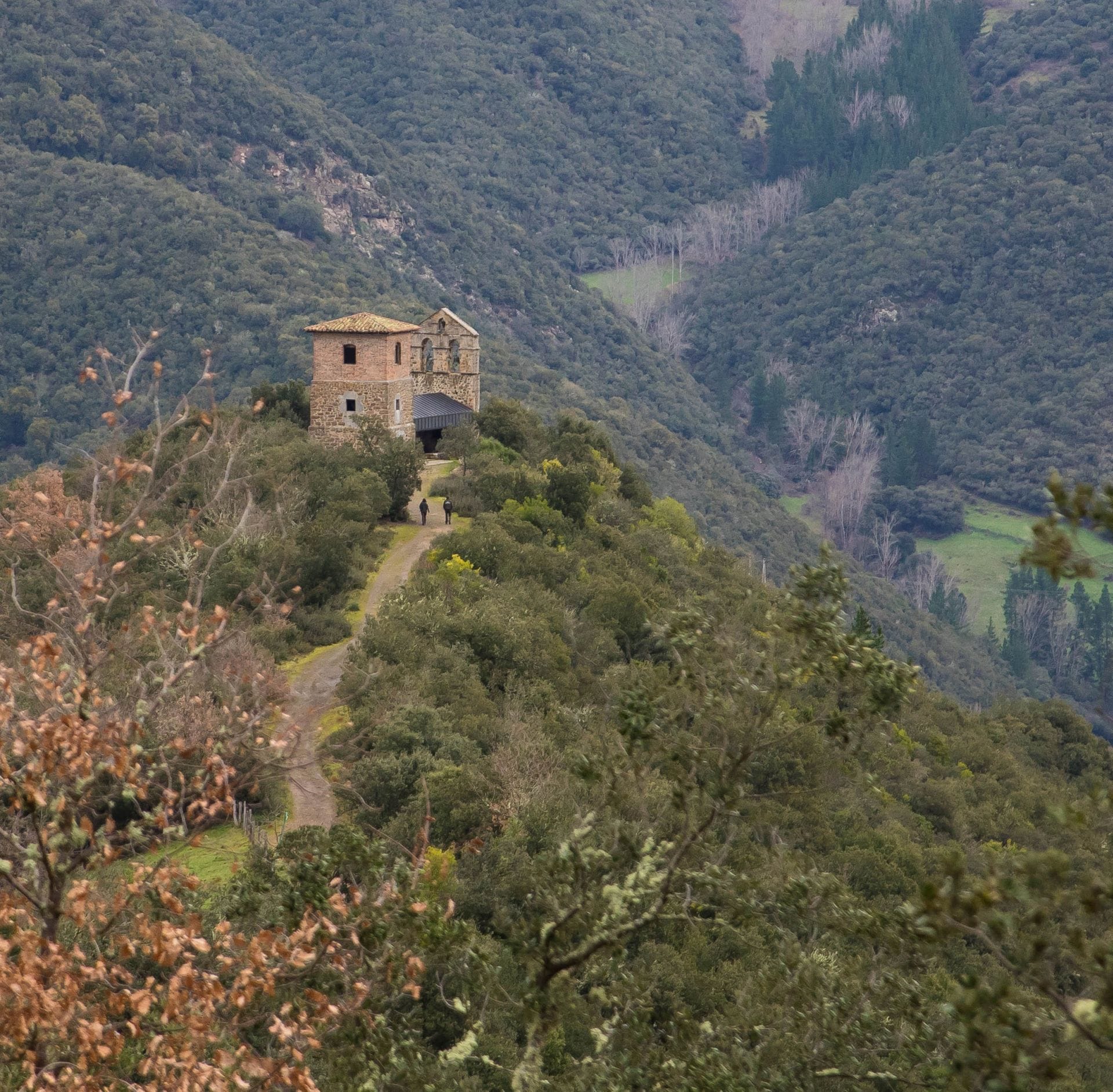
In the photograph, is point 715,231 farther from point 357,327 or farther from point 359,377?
point 357,327

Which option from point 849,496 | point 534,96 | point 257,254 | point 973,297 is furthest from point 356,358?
point 534,96

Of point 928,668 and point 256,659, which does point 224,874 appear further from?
point 928,668

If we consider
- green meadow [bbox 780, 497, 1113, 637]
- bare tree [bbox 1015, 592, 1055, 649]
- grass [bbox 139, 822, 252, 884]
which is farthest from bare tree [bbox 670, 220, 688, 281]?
grass [bbox 139, 822, 252, 884]

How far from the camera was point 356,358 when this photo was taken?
1411 inches

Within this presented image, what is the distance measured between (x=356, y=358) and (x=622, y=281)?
117 meters

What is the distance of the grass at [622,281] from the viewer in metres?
146

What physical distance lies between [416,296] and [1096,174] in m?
70.7

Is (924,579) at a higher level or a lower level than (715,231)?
lower

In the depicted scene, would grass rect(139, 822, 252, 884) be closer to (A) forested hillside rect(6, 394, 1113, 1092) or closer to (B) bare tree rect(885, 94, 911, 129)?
(A) forested hillside rect(6, 394, 1113, 1092)

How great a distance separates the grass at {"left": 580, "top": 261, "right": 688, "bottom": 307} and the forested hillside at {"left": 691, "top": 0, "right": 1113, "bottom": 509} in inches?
194

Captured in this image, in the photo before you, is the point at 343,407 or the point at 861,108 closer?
the point at 343,407

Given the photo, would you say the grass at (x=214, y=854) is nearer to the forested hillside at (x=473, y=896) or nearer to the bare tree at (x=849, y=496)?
the forested hillside at (x=473, y=896)

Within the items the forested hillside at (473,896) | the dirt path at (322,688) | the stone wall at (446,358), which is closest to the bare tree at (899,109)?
the stone wall at (446,358)

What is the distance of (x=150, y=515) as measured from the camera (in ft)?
95.5
